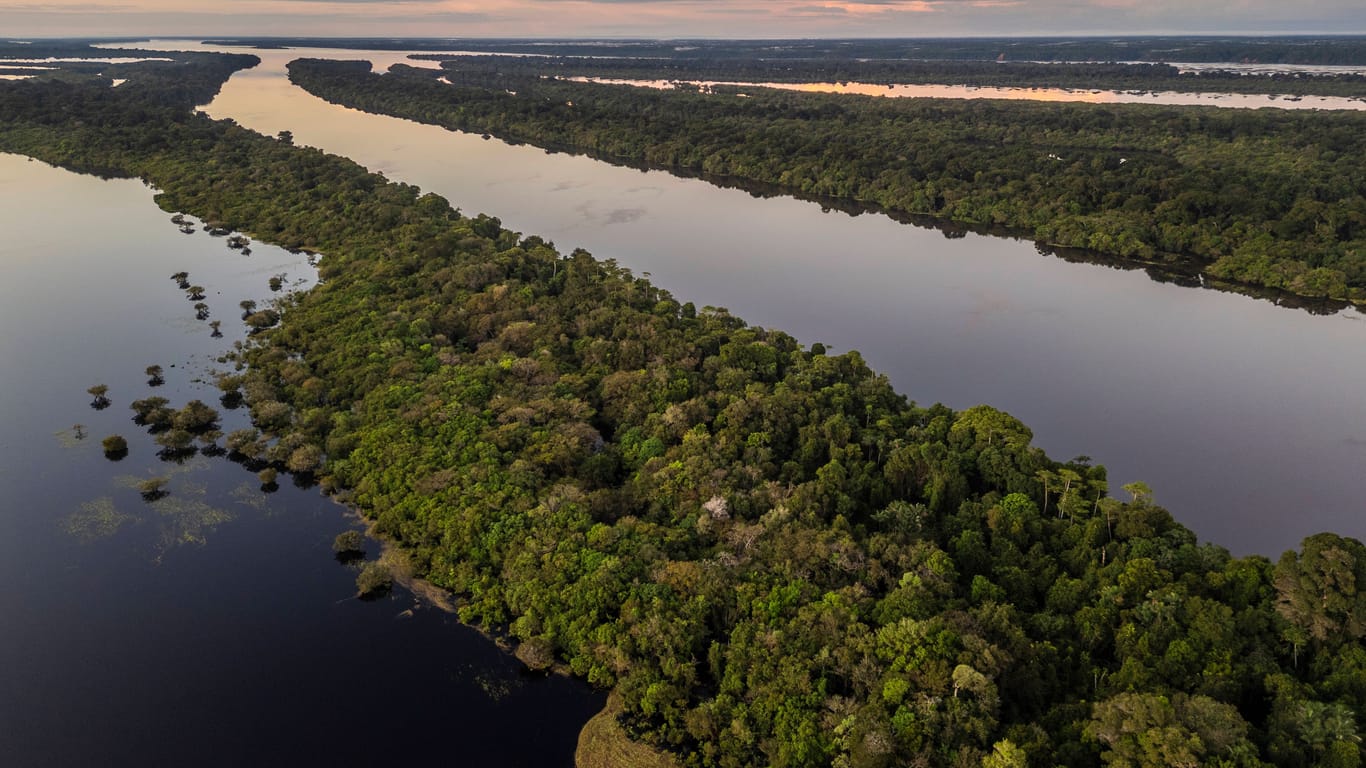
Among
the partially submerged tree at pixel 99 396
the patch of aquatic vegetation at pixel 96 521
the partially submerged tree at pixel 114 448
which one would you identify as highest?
the partially submerged tree at pixel 99 396

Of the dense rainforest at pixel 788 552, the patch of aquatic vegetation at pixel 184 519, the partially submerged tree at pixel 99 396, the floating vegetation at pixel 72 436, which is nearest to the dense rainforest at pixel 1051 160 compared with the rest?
the dense rainforest at pixel 788 552

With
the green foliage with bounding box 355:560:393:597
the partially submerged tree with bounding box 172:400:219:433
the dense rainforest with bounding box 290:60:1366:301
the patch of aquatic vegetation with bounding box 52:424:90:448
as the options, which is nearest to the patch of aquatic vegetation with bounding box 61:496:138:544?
the partially submerged tree with bounding box 172:400:219:433

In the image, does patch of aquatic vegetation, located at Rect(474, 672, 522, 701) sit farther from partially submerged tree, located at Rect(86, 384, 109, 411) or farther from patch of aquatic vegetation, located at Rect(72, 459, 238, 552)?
partially submerged tree, located at Rect(86, 384, 109, 411)

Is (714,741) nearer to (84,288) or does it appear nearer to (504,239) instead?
(504,239)

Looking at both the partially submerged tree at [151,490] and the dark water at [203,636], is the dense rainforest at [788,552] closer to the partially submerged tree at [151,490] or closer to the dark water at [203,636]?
the dark water at [203,636]

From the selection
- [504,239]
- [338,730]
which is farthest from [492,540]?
[504,239]
